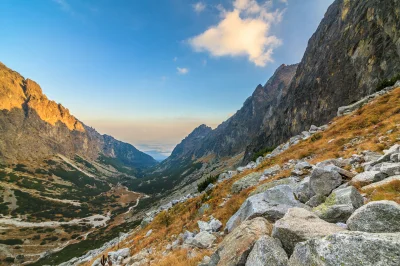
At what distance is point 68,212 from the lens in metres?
154

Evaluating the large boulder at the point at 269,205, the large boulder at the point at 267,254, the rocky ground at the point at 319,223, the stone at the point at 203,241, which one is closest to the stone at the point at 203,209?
the rocky ground at the point at 319,223

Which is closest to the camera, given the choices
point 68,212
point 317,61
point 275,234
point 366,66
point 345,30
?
point 275,234

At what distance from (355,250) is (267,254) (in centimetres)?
230

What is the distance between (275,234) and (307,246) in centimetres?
178

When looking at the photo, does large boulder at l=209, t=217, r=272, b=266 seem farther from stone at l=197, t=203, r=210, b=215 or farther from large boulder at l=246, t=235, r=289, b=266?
stone at l=197, t=203, r=210, b=215

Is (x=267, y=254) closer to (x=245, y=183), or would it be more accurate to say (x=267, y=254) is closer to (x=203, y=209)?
(x=203, y=209)

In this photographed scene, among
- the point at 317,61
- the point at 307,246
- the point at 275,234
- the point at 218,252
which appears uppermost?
the point at 317,61

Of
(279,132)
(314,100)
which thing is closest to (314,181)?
(314,100)

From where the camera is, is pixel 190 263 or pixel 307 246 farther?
pixel 190 263

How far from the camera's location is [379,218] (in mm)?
4637

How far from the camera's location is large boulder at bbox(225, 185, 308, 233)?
9.14 m

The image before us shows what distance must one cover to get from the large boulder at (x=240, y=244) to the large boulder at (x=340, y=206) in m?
1.80

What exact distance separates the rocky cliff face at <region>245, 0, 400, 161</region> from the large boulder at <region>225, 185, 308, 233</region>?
50.1 meters

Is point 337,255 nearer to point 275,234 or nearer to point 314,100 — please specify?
point 275,234
